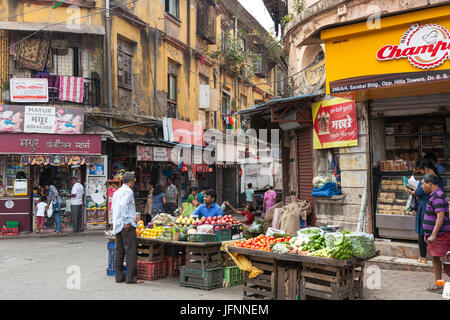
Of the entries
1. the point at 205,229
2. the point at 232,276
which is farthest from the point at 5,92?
the point at 232,276

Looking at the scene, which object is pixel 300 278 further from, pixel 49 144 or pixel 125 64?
pixel 125 64

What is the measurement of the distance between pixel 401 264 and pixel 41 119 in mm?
11745

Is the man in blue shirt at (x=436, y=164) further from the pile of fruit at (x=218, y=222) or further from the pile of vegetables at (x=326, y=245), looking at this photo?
the pile of fruit at (x=218, y=222)

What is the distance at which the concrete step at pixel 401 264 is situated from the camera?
8020 millimetres

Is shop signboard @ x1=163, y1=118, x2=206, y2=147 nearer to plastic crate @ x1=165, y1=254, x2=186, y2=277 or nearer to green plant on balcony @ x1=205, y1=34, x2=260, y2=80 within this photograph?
green plant on balcony @ x1=205, y1=34, x2=260, y2=80

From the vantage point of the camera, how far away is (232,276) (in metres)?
7.57

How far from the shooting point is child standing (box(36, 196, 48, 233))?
14.7 meters

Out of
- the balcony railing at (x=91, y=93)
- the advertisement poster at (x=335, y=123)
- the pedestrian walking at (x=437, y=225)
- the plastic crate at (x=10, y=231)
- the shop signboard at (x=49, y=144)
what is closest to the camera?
the pedestrian walking at (x=437, y=225)

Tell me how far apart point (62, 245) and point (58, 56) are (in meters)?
6.79

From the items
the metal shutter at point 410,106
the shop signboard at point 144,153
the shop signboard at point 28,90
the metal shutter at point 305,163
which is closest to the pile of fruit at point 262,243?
the metal shutter at point 410,106

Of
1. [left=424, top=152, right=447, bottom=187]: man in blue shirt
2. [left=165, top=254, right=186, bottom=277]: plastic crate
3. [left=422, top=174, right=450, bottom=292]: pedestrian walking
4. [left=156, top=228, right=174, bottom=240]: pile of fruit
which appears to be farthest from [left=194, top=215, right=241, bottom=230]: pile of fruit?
[left=424, top=152, right=447, bottom=187]: man in blue shirt

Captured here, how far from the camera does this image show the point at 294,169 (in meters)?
12.1

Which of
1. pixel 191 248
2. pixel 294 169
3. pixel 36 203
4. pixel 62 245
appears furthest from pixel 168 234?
pixel 36 203

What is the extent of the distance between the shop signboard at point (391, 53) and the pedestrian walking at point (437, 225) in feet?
7.62
